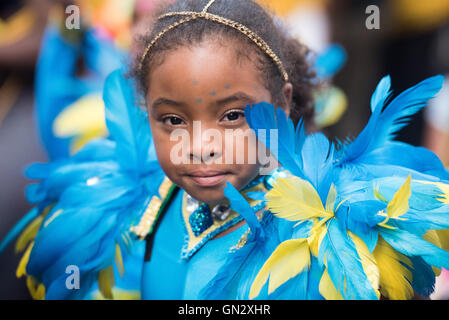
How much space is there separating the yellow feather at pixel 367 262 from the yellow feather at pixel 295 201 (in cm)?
7

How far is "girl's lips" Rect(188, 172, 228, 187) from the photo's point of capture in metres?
0.86

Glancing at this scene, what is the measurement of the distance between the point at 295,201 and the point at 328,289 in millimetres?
159

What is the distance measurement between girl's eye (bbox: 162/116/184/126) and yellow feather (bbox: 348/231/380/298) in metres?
0.38

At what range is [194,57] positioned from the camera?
0.83m

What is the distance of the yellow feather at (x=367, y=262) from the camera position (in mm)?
731

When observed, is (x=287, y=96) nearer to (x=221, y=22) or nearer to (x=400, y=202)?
(x=221, y=22)

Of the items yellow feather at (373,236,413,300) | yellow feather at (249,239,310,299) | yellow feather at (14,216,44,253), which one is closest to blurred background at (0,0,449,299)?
yellow feather at (14,216,44,253)

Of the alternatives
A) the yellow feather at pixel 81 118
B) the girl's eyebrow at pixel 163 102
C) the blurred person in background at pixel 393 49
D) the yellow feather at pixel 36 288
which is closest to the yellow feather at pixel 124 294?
the yellow feather at pixel 36 288

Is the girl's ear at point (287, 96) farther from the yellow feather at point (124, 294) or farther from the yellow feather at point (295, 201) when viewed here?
the yellow feather at point (124, 294)

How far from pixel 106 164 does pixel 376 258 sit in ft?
2.39

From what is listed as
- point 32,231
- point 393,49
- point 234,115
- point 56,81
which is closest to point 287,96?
point 234,115

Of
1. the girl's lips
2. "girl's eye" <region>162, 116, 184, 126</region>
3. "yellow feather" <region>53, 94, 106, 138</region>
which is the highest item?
"yellow feather" <region>53, 94, 106, 138</region>

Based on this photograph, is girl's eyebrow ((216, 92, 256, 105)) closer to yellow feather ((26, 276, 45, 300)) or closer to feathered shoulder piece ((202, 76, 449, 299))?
feathered shoulder piece ((202, 76, 449, 299))
